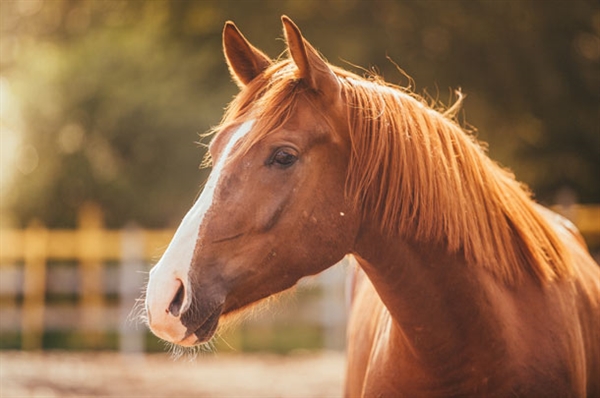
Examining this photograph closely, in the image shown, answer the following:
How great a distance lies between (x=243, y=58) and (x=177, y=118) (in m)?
11.7

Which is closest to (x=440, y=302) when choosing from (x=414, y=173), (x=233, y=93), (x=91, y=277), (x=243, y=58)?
(x=414, y=173)

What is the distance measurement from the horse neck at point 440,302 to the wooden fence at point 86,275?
956cm

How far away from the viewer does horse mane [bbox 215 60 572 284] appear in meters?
2.81

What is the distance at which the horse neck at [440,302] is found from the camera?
9.41ft

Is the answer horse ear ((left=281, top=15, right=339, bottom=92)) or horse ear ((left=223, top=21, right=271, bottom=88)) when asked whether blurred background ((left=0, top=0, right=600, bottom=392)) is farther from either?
horse ear ((left=281, top=15, right=339, bottom=92))

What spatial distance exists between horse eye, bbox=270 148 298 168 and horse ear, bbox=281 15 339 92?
0.26 metres

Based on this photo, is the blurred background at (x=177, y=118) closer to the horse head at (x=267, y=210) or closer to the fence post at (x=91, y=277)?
the fence post at (x=91, y=277)

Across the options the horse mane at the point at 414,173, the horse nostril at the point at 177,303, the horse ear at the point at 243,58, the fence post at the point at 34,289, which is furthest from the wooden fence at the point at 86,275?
the horse nostril at the point at 177,303

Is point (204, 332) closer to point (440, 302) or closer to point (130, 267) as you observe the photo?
point (440, 302)

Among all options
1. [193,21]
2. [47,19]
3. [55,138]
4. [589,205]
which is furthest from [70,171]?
[589,205]

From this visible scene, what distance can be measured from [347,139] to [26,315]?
12.0 metres

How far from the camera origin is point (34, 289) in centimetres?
1388

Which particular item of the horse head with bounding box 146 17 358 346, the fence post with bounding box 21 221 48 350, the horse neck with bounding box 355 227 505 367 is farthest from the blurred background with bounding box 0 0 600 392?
the horse head with bounding box 146 17 358 346

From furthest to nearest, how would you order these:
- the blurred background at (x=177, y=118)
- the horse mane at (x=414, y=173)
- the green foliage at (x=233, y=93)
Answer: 1. the green foliage at (x=233, y=93)
2. the blurred background at (x=177, y=118)
3. the horse mane at (x=414, y=173)
